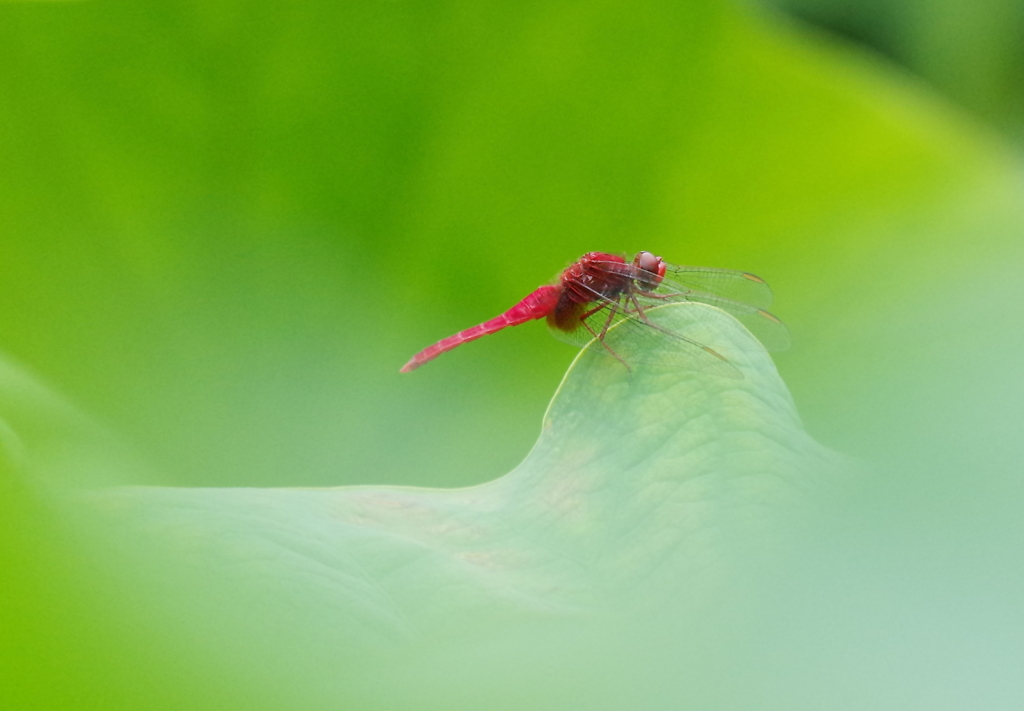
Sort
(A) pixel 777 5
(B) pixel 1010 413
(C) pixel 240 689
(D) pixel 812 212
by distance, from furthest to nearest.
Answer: (A) pixel 777 5
(D) pixel 812 212
(B) pixel 1010 413
(C) pixel 240 689

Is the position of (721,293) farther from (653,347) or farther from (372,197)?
(372,197)

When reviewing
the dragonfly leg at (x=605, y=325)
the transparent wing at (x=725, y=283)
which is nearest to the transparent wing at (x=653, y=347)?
the dragonfly leg at (x=605, y=325)

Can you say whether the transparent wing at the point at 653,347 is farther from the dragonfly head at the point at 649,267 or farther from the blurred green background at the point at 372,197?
the blurred green background at the point at 372,197

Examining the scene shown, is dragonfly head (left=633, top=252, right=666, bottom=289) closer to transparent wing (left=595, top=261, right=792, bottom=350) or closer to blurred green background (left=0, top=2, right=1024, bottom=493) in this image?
transparent wing (left=595, top=261, right=792, bottom=350)

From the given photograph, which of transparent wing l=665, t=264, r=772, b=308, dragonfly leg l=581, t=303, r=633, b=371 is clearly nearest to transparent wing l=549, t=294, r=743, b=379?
dragonfly leg l=581, t=303, r=633, b=371

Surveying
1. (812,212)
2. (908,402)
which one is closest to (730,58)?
(812,212)

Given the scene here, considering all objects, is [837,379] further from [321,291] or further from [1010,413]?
[321,291]
